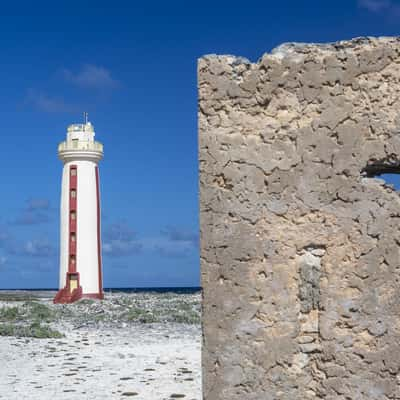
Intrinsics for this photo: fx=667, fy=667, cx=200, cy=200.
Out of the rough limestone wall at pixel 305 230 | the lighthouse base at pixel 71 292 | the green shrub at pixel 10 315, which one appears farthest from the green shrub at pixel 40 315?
the rough limestone wall at pixel 305 230

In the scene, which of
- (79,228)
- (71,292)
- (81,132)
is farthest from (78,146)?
(71,292)

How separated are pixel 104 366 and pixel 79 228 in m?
16.6

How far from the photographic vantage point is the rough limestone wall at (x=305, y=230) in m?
3.24

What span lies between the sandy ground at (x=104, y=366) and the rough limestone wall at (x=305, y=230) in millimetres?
5558

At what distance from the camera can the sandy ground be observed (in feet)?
29.9

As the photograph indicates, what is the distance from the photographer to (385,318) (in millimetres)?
3223

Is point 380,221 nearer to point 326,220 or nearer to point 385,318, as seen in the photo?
point 326,220

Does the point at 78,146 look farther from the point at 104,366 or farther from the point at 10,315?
the point at 104,366

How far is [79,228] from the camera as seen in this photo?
89.8 feet

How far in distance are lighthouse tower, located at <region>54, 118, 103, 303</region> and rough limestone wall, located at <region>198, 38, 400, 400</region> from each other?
79.8 feet

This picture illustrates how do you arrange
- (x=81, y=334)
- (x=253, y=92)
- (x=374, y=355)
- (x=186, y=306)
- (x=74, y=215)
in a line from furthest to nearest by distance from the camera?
(x=74, y=215), (x=186, y=306), (x=81, y=334), (x=253, y=92), (x=374, y=355)

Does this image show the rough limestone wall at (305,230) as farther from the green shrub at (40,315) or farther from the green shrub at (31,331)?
the green shrub at (40,315)

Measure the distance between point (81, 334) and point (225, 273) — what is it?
13137 millimetres

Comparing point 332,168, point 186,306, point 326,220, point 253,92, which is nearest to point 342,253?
point 326,220
